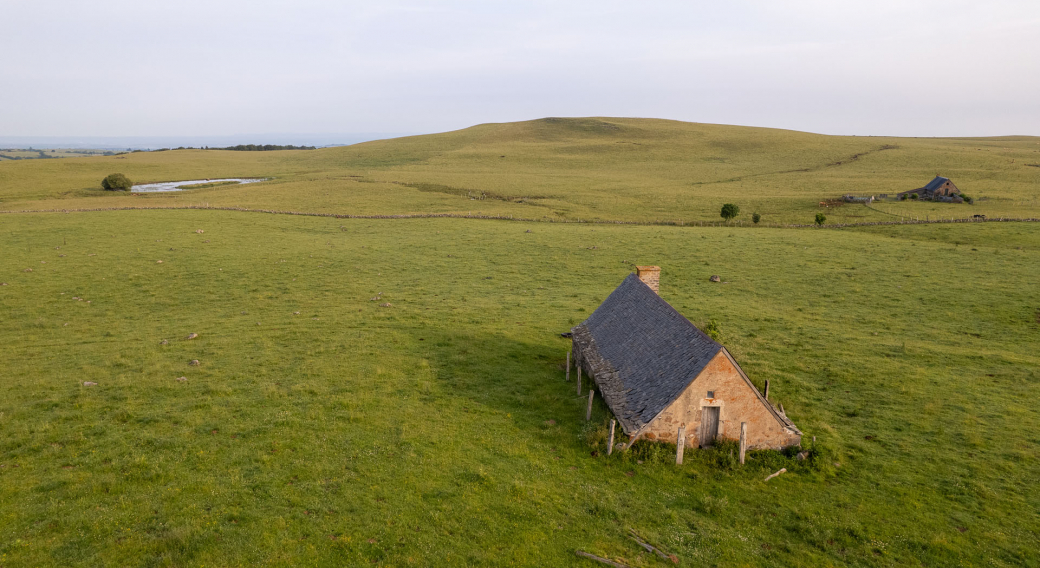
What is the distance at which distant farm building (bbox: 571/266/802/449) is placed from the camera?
59.2 feet

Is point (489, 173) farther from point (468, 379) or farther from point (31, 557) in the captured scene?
point (31, 557)

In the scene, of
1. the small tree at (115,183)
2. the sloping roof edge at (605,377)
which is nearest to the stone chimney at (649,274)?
the sloping roof edge at (605,377)

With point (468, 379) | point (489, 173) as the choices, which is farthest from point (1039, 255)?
point (489, 173)

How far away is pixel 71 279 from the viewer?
36562 millimetres

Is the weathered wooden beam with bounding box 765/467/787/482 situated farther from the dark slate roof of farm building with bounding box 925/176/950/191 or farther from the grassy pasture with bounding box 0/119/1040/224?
the dark slate roof of farm building with bounding box 925/176/950/191

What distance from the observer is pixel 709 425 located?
60.6 feet

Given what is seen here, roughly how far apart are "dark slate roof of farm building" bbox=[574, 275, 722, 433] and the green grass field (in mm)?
1381

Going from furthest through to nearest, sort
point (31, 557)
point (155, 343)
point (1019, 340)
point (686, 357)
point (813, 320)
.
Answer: point (813, 320) < point (1019, 340) < point (155, 343) < point (686, 357) < point (31, 557)

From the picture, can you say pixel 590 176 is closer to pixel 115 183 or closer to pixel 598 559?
pixel 115 183

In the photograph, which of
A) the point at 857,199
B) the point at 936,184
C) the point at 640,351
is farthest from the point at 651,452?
the point at 936,184

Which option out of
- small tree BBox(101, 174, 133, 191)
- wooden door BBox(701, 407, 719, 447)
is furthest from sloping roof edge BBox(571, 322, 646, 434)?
small tree BBox(101, 174, 133, 191)

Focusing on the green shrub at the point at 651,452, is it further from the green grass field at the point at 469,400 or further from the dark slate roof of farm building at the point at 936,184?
the dark slate roof of farm building at the point at 936,184

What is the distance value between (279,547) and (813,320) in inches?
1225

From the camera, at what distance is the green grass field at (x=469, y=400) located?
568 inches
